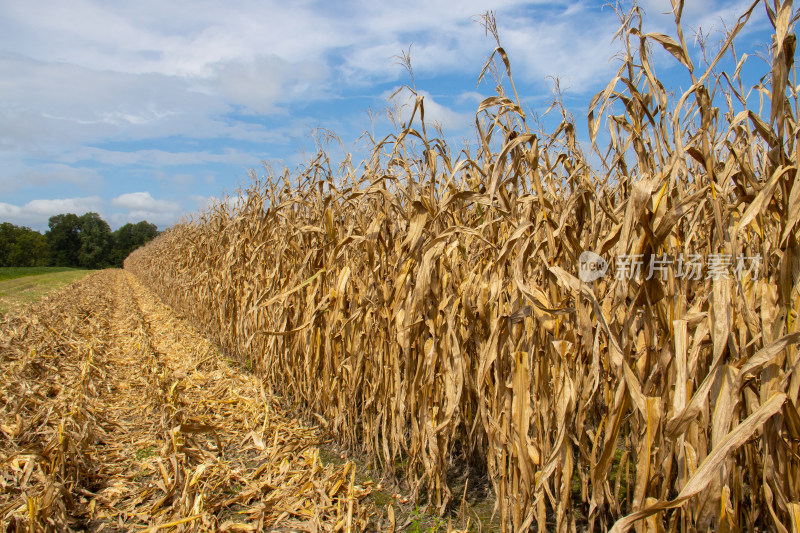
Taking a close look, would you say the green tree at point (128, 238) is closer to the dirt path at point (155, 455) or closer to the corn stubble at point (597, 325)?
the dirt path at point (155, 455)

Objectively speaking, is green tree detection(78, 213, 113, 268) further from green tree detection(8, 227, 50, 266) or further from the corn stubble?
the corn stubble

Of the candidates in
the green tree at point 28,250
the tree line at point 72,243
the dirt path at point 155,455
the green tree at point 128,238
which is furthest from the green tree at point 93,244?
the dirt path at point 155,455

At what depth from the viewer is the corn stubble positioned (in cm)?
129

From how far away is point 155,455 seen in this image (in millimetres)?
3152

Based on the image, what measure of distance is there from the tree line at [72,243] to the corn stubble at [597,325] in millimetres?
74543

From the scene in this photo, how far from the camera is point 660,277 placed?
1.41 metres

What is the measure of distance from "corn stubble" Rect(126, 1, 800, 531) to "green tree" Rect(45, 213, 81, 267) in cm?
8571

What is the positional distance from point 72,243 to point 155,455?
8709 centimetres

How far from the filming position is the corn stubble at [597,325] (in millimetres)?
1290

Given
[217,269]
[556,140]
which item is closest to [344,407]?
[556,140]

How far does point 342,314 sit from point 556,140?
5.20 ft

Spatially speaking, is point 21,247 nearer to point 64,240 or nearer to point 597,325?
point 64,240

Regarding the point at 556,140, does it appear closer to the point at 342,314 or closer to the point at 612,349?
the point at 612,349

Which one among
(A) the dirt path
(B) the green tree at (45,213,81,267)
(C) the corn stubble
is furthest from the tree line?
(C) the corn stubble
